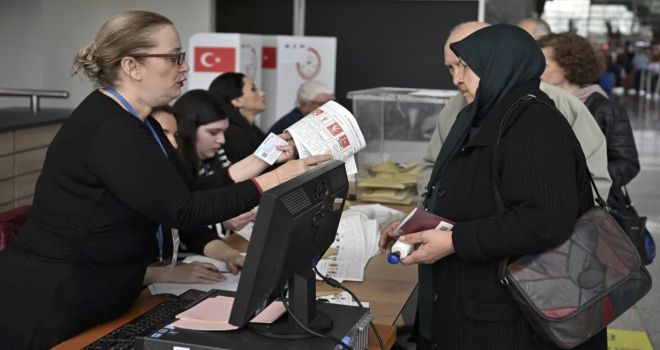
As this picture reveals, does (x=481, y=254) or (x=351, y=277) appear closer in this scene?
(x=481, y=254)

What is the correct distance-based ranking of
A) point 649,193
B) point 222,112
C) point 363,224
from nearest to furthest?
1. point 363,224
2. point 222,112
3. point 649,193

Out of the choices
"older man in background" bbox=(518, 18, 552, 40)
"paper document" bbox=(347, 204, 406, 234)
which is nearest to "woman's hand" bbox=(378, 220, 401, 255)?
"paper document" bbox=(347, 204, 406, 234)

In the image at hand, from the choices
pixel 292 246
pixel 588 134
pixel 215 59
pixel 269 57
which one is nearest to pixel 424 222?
pixel 292 246

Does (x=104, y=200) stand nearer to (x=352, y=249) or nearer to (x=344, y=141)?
(x=344, y=141)

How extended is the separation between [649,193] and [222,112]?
6.20 metres

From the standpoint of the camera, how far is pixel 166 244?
246cm

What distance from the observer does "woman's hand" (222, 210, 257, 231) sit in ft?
9.26

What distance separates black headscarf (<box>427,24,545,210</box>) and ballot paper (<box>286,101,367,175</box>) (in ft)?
0.81

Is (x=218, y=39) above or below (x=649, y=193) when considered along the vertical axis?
above

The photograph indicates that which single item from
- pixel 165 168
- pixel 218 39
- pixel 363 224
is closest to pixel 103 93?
pixel 165 168

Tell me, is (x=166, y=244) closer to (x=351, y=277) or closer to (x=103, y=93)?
(x=351, y=277)

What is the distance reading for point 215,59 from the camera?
600 centimetres

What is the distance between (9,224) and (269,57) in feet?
14.9

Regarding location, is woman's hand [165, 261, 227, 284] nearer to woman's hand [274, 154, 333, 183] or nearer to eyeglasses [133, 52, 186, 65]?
woman's hand [274, 154, 333, 183]
